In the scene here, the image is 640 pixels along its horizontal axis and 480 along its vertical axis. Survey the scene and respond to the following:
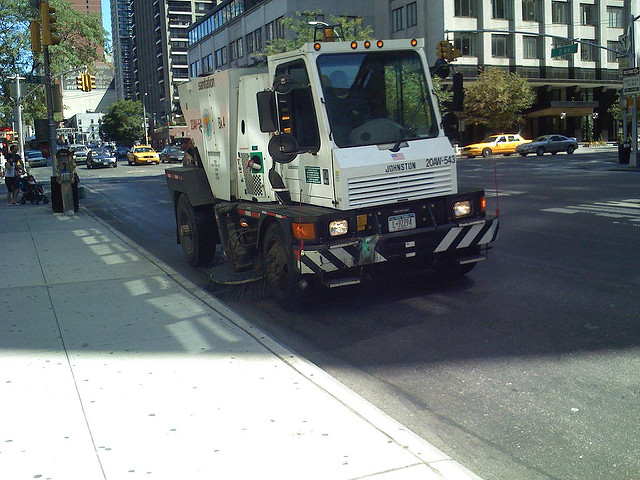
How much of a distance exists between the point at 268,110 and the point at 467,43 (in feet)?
199

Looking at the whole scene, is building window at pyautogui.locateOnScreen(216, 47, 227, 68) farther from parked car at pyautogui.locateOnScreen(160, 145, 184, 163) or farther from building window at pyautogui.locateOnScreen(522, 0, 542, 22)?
building window at pyautogui.locateOnScreen(522, 0, 542, 22)

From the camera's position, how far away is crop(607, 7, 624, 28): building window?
72125 mm

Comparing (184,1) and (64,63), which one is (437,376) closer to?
(64,63)

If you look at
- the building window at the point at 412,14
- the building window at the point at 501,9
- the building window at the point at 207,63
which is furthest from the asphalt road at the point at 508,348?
the building window at the point at 207,63

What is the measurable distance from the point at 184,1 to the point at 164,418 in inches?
5332

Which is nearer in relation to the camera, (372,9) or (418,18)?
(418,18)

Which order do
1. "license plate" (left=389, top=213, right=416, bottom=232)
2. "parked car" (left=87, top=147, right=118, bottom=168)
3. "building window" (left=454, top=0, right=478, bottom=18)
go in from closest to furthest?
"license plate" (left=389, top=213, right=416, bottom=232)
"parked car" (left=87, top=147, right=118, bottom=168)
"building window" (left=454, top=0, right=478, bottom=18)

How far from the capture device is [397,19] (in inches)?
2648

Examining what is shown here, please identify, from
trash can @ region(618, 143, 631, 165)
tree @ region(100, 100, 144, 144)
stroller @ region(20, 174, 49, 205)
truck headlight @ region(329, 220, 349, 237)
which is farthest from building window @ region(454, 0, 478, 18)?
tree @ region(100, 100, 144, 144)

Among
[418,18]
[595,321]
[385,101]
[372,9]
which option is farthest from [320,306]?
[372,9]

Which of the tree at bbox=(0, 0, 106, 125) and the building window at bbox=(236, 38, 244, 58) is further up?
the building window at bbox=(236, 38, 244, 58)

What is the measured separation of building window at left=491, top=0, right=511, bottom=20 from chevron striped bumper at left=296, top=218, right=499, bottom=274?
62603 millimetres

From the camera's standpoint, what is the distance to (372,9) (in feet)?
232

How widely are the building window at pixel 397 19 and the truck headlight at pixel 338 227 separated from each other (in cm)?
6211
